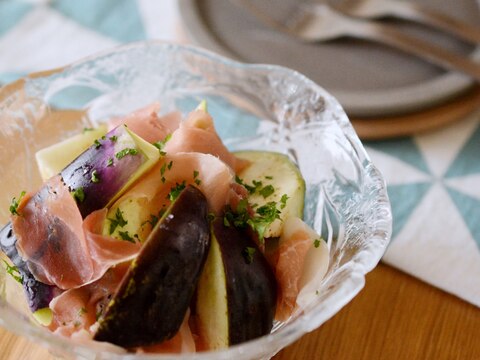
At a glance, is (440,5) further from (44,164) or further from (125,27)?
(44,164)

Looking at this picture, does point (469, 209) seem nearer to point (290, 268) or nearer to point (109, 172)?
point (290, 268)

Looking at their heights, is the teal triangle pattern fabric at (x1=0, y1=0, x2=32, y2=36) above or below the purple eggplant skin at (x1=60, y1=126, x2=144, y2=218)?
below

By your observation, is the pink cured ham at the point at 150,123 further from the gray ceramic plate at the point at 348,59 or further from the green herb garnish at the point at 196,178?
the gray ceramic plate at the point at 348,59

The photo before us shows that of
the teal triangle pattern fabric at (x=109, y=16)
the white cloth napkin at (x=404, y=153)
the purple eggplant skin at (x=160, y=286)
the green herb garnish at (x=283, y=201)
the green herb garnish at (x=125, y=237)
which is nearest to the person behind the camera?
the purple eggplant skin at (x=160, y=286)

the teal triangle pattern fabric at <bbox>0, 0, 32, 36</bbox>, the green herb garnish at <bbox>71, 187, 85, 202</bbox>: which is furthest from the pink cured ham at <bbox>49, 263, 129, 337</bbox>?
the teal triangle pattern fabric at <bbox>0, 0, 32, 36</bbox>

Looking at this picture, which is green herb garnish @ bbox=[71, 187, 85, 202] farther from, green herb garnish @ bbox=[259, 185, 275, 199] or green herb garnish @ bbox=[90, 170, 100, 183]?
green herb garnish @ bbox=[259, 185, 275, 199]

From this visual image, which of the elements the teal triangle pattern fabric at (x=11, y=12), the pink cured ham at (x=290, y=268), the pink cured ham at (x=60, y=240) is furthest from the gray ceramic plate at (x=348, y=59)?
the pink cured ham at (x=60, y=240)

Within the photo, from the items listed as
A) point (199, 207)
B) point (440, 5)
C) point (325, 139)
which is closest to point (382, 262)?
point (325, 139)
